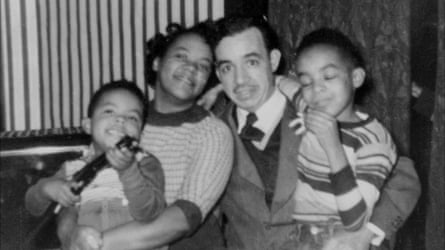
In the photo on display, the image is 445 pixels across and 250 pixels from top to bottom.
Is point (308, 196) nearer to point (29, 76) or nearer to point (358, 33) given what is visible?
point (358, 33)

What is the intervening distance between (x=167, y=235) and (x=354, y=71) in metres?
0.67

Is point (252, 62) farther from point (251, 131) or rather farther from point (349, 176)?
point (349, 176)

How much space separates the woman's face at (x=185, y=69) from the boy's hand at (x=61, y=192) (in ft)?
1.48

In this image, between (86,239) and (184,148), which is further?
(184,148)

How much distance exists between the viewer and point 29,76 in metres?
3.03

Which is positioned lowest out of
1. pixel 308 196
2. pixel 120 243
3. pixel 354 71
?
pixel 120 243

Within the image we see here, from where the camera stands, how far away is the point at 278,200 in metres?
1.69

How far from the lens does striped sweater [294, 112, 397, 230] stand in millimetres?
1473

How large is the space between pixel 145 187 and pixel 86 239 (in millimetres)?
214

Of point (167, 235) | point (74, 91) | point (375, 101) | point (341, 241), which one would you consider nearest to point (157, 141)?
point (167, 235)

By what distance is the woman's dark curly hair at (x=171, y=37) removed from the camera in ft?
6.11

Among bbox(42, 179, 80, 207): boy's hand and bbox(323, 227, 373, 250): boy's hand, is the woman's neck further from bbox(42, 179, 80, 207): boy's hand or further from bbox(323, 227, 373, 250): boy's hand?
bbox(323, 227, 373, 250): boy's hand

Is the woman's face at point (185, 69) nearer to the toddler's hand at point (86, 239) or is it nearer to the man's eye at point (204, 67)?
the man's eye at point (204, 67)

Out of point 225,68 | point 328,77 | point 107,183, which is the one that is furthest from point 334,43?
point 107,183
